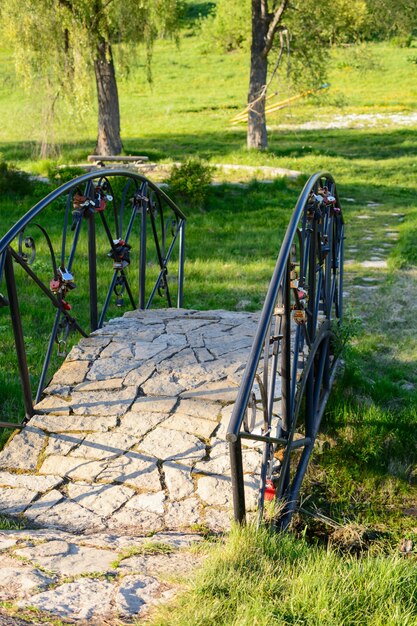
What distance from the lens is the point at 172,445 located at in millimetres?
3889

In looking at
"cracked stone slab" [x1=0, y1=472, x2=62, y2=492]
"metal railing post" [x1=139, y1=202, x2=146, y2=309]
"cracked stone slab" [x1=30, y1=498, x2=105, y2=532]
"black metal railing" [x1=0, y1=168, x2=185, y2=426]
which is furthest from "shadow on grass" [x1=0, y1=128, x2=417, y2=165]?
"cracked stone slab" [x1=30, y1=498, x2=105, y2=532]

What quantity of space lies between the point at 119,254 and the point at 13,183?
7.40m

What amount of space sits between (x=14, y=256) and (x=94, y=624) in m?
2.18

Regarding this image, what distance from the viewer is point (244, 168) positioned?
14.7m

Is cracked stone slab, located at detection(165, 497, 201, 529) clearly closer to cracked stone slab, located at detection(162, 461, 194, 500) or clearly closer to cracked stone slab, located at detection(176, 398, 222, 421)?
cracked stone slab, located at detection(162, 461, 194, 500)

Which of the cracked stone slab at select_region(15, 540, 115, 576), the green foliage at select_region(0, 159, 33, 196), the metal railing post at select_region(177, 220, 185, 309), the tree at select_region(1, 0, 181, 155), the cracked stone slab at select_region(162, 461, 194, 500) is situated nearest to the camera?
the cracked stone slab at select_region(15, 540, 115, 576)

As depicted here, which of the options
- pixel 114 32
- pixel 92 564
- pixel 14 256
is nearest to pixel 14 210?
pixel 114 32

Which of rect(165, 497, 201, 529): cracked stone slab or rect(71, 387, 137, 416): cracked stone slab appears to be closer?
rect(165, 497, 201, 529): cracked stone slab

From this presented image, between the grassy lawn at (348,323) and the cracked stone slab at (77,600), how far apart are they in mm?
221

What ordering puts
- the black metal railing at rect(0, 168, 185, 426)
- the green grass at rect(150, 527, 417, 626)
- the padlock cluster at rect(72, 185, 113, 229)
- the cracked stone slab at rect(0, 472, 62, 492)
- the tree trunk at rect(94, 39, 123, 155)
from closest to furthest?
the green grass at rect(150, 527, 417, 626), the cracked stone slab at rect(0, 472, 62, 492), the black metal railing at rect(0, 168, 185, 426), the padlock cluster at rect(72, 185, 113, 229), the tree trunk at rect(94, 39, 123, 155)

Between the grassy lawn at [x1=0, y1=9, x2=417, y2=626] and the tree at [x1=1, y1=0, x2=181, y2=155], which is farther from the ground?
the tree at [x1=1, y1=0, x2=181, y2=155]

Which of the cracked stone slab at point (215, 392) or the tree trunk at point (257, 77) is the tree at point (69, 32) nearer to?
the tree trunk at point (257, 77)

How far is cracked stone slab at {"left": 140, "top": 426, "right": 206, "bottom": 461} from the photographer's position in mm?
3803

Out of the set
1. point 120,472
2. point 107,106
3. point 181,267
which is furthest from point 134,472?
point 107,106
